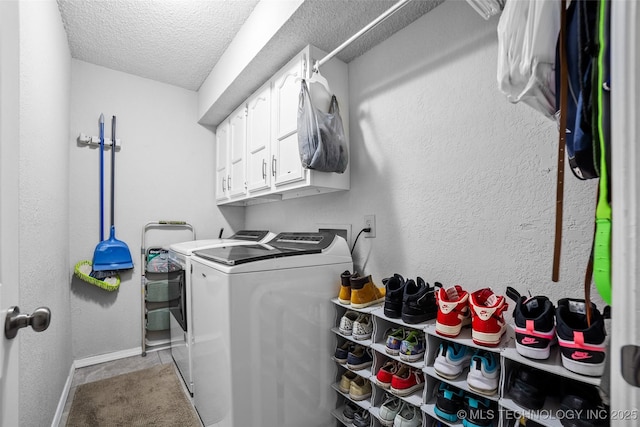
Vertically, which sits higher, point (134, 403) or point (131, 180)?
point (131, 180)

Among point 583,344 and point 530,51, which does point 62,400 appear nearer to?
point 583,344

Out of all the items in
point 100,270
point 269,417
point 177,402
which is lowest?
point 177,402

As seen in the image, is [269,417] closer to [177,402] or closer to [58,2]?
[177,402]

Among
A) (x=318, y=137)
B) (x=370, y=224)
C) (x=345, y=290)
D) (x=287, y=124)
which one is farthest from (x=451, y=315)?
(x=287, y=124)

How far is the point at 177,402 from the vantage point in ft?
5.91

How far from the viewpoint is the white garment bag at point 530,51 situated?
1.97 feet

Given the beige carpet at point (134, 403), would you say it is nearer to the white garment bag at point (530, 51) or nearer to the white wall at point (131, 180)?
the white wall at point (131, 180)

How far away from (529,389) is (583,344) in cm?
22

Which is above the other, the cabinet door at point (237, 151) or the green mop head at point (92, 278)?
the cabinet door at point (237, 151)

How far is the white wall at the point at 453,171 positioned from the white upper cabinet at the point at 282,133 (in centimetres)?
15

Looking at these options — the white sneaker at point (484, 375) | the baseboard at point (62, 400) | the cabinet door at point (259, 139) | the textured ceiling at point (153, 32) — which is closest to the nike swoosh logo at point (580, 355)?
the white sneaker at point (484, 375)

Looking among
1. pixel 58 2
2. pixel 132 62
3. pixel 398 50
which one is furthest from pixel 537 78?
pixel 132 62

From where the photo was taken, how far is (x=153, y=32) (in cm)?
197

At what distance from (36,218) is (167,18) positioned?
4.74ft
